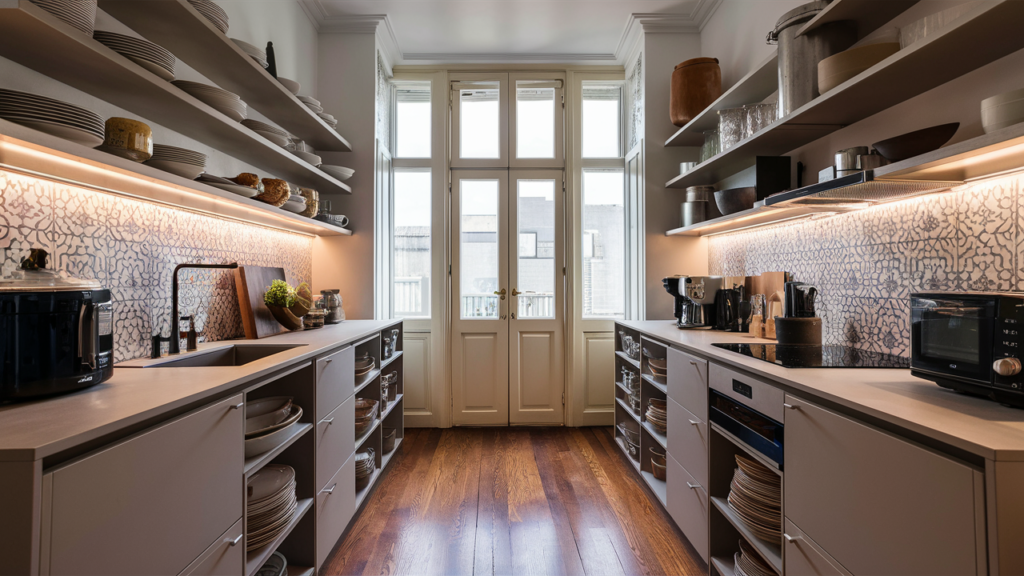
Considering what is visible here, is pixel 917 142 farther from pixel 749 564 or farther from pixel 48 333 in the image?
pixel 48 333

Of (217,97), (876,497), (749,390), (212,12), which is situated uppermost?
(212,12)

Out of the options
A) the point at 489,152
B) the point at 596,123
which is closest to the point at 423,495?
the point at 489,152

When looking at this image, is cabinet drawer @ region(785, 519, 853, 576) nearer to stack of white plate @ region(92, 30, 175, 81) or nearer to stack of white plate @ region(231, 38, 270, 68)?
stack of white plate @ region(92, 30, 175, 81)

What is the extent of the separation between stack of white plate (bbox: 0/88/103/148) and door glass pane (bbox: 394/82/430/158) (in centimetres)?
279

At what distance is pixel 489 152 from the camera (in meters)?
3.86

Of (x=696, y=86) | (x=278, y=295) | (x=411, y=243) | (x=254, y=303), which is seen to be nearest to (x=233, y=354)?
(x=254, y=303)

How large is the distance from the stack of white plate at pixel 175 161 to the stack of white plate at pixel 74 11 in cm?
37

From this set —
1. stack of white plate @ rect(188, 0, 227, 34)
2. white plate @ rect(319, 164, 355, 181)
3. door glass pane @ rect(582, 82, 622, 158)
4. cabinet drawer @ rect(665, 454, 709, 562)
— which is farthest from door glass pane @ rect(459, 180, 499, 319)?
stack of white plate @ rect(188, 0, 227, 34)

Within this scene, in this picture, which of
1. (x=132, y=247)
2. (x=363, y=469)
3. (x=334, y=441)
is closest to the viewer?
(x=132, y=247)

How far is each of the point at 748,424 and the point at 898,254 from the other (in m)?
0.93

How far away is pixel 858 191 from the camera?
152 cm

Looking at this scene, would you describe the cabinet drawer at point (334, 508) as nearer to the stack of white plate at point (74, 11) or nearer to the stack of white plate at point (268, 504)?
the stack of white plate at point (268, 504)

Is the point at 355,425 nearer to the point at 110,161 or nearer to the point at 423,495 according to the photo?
the point at 423,495

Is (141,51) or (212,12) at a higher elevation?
(212,12)
